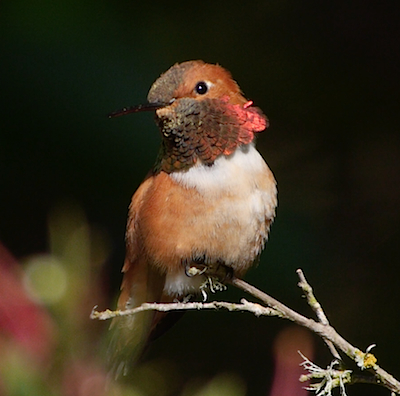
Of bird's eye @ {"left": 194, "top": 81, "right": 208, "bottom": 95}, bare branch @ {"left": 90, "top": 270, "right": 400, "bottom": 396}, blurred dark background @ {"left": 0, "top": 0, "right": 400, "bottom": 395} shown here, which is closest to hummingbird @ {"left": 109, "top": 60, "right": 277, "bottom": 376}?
bird's eye @ {"left": 194, "top": 81, "right": 208, "bottom": 95}

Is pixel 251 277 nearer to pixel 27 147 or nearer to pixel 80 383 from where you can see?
pixel 27 147

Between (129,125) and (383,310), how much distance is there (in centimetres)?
98

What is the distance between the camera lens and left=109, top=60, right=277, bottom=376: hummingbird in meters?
1.31

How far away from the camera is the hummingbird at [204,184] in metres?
1.31

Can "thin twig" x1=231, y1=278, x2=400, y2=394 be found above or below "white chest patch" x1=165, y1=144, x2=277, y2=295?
below

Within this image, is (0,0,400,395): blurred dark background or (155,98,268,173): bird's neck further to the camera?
(0,0,400,395): blurred dark background

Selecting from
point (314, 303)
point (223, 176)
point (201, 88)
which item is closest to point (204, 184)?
point (223, 176)

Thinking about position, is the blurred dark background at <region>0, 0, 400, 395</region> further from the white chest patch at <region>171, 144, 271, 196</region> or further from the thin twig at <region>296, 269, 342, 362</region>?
the thin twig at <region>296, 269, 342, 362</region>

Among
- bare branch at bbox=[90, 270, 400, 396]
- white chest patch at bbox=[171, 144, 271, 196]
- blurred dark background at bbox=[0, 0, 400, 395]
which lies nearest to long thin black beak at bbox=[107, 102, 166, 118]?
white chest patch at bbox=[171, 144, 271, 196]

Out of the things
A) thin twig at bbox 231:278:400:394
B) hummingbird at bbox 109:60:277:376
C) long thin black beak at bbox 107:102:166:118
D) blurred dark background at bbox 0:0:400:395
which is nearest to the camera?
thin twig at bbox 231:278:400:394

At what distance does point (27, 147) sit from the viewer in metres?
2.20

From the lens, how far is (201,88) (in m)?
1.33

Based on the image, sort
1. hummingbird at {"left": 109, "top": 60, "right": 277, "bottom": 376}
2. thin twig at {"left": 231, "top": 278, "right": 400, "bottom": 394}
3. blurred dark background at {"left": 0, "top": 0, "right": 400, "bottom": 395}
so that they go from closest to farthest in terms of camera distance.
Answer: thin twig at {"left": 231, "top": 278, "right": 400, "bottom": 394} < hummingbird at {"left": 109, "top": 60, "right": 277, "bottom": 376} < blurred dark background at {"left": 0, "top": 0, "right": 400, "bottom": 395}

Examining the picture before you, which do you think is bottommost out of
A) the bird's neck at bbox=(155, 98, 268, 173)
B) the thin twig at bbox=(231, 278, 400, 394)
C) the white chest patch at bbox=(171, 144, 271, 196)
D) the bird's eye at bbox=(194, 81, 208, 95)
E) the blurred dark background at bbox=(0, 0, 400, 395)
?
the thin twig at bbox=(231, 278, 400, 394)
